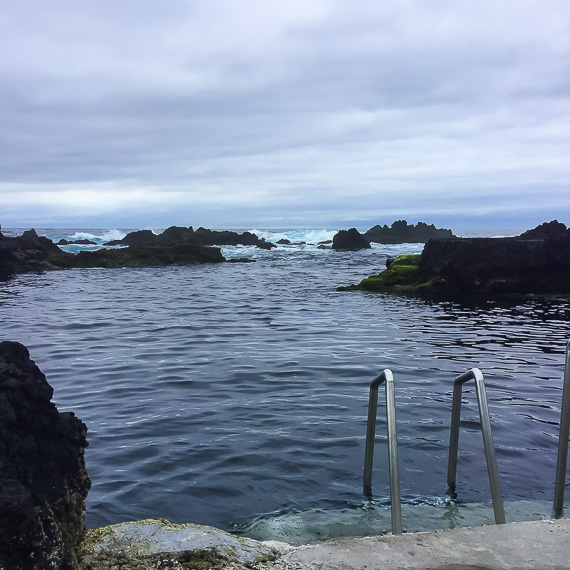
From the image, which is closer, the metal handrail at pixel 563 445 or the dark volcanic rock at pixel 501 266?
the metal handrail at pixel 563 445

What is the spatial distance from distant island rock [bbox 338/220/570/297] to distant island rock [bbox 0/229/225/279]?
22.2m

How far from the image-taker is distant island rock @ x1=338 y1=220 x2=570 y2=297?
2244cm

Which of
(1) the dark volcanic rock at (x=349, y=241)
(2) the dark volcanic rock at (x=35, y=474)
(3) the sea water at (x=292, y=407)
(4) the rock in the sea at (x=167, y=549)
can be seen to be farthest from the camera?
(1) the dark volcanic rock at (x=349, y=241)

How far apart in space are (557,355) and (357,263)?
32.7 m

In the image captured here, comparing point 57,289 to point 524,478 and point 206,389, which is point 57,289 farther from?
point 524,478

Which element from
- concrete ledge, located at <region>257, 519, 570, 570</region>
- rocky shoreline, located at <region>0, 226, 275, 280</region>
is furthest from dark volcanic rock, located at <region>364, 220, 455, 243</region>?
concrete ledge, located at <region>257, 519, 570, 570</region>

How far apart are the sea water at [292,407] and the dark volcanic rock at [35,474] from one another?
1715mm

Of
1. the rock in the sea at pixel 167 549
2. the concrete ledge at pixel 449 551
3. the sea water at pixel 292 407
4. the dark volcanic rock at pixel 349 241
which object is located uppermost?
the dark volcanic rock at pixel 349 241

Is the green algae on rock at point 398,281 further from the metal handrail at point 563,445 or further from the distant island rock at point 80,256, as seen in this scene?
the distant island rock at point 80,256

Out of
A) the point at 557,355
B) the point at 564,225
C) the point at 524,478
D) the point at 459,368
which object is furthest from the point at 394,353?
the point at 564,225

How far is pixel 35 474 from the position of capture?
2613 millimetres

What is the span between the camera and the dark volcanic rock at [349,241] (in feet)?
227

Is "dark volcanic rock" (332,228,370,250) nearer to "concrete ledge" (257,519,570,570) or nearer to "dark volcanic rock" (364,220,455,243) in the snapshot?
"dark volcanic rock" (364,220,455,243)

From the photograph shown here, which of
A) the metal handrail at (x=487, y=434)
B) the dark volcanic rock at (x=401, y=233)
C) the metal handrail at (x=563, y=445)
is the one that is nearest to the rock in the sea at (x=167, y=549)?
the metal handrail at (x=487, y=434)
